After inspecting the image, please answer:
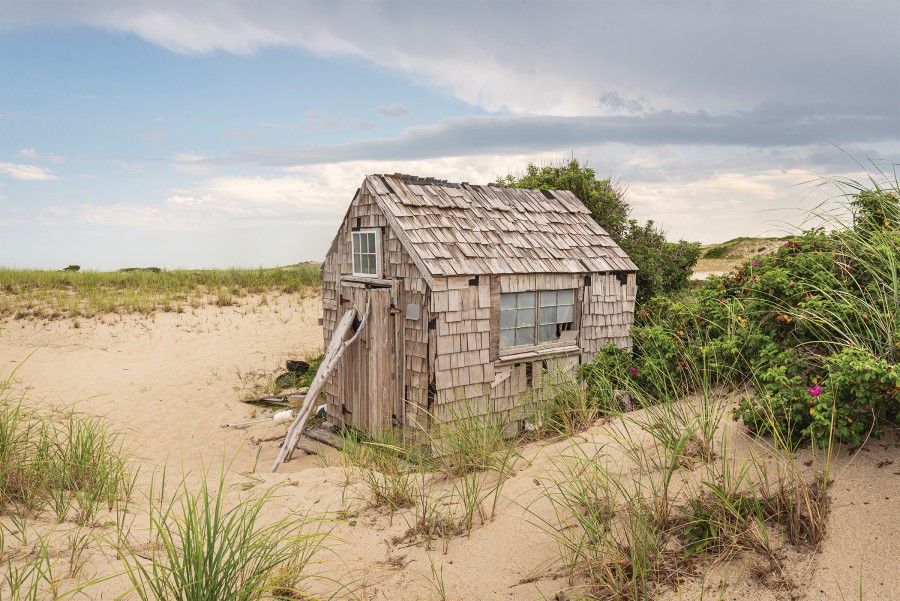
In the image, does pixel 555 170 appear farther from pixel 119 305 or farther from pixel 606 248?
pixel 119 305

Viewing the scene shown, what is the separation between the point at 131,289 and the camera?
2267 cm

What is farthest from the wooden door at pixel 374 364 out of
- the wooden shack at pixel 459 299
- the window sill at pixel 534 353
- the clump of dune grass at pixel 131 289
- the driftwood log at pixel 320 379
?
the clump of dune grass at pixel 131 289

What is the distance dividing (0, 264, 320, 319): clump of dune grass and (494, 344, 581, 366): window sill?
52.9 ft

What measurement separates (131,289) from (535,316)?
774 inches

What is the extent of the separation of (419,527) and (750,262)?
17.2ft

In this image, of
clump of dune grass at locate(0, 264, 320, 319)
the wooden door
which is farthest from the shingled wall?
clump of dune grass at locate(0, 264, 320, 319)

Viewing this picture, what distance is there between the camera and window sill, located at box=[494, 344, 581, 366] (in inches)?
352

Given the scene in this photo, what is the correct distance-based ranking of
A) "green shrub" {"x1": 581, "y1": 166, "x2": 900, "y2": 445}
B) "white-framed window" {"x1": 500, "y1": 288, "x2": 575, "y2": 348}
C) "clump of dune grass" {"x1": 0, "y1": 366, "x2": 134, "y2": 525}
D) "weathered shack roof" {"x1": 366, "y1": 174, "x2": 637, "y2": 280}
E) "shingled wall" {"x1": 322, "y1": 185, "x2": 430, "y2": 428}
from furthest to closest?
"white-framed window" {"x1": 500, "y1": 288, "x2": 575, "y2": 348} < "weathered shack roof" {"x1": 366, "y1": 174, "x2": 637, "y2": 280} < "shingled wall" {"x1": 322, "y1": 185, "x2": 430, "y2": 428} < "clump of dune grass" {"x1": 0, "y1": 366, "x2": 134, "y2": 525} < "green shrub" {"x1": 581, "y1": 166, "x2": 900, "y2": 445}

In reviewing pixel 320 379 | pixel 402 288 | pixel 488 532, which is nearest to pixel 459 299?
pixel 402 288

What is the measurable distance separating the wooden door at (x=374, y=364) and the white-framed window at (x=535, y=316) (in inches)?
71.9

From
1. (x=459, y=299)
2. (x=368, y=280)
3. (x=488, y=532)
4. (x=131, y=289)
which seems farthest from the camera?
(x=131, y=289)

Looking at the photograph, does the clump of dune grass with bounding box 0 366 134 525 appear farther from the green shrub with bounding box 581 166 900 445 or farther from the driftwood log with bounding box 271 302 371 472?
the green shrub with bounding box 581 166 900 445

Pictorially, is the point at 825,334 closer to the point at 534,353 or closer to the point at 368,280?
the point at 534,353

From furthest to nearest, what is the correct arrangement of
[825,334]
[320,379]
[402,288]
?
1. [320,379]
2. [402,288]
3. [825,334]
